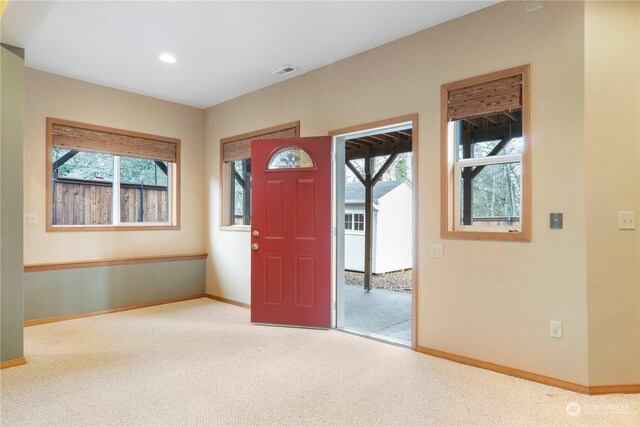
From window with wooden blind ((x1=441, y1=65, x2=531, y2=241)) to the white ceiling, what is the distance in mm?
694

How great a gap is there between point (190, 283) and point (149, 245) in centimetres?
82

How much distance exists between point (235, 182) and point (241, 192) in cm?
21

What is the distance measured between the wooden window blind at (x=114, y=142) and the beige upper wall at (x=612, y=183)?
4.87 meters

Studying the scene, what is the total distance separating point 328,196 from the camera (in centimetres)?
395

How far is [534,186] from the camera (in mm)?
2674

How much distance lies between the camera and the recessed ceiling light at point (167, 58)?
12.3 ft

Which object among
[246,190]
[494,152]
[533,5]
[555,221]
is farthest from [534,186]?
[246,190]

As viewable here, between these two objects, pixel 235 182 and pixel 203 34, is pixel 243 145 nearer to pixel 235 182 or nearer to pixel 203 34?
pixel 235 182

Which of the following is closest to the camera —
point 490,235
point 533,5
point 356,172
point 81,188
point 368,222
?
point 533,5

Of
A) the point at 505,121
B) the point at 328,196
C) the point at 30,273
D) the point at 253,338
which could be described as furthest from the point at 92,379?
the point at 505,121

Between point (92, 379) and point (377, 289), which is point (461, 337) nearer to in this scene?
point (92, 379)

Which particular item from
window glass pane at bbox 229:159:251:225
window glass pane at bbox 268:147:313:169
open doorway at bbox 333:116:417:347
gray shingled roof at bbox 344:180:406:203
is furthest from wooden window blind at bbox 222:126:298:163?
gray shingled roof at bbox 344:180:406:203

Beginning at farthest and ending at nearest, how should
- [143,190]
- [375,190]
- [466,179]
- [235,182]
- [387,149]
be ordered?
[375,190]
[387,149]
[235,182]
[143,190]
[466,179]

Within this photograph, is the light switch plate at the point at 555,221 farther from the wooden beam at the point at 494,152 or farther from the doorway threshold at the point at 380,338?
the doorway threshold at the point at 380,338
